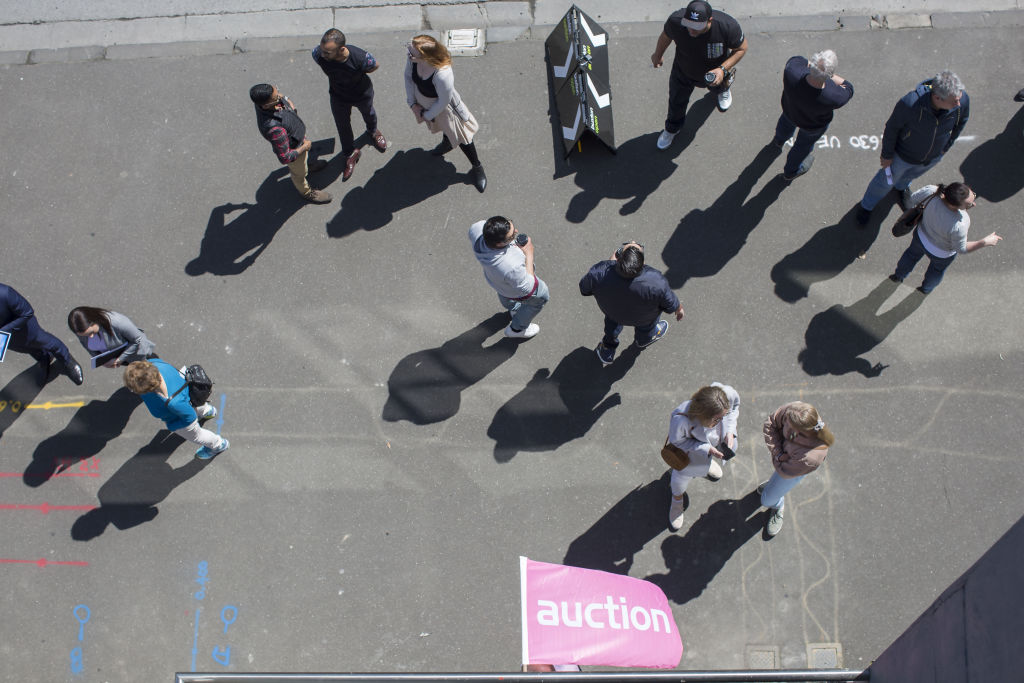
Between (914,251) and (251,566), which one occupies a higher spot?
(914,251)

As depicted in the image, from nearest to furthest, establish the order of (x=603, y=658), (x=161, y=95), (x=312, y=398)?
1. (x=603, y=658)
2. (x=312, y=398)
3. (x=161, y=95)

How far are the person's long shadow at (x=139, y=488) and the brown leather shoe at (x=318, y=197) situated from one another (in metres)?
2.65

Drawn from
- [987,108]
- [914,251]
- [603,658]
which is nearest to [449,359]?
[603,658]

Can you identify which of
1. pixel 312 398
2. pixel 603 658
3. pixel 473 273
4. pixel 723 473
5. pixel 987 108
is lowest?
pixel 603 658

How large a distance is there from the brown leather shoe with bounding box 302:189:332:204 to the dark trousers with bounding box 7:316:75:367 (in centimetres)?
264

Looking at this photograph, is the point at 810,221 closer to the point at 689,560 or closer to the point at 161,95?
the point at 689,560

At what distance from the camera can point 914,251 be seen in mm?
6113

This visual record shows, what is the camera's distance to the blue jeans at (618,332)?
5.95 metres

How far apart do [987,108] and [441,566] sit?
7.00m

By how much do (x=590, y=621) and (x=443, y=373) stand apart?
277 centimetres

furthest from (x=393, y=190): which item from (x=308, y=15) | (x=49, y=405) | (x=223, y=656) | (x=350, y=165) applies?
(x=223, y=656)

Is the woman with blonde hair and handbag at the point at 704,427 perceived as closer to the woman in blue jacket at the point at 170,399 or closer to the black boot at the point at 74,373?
the woman in blue jacket at the point at 170,399

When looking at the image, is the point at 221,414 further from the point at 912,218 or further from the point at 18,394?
the point at 912,218

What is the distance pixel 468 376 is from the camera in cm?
659
